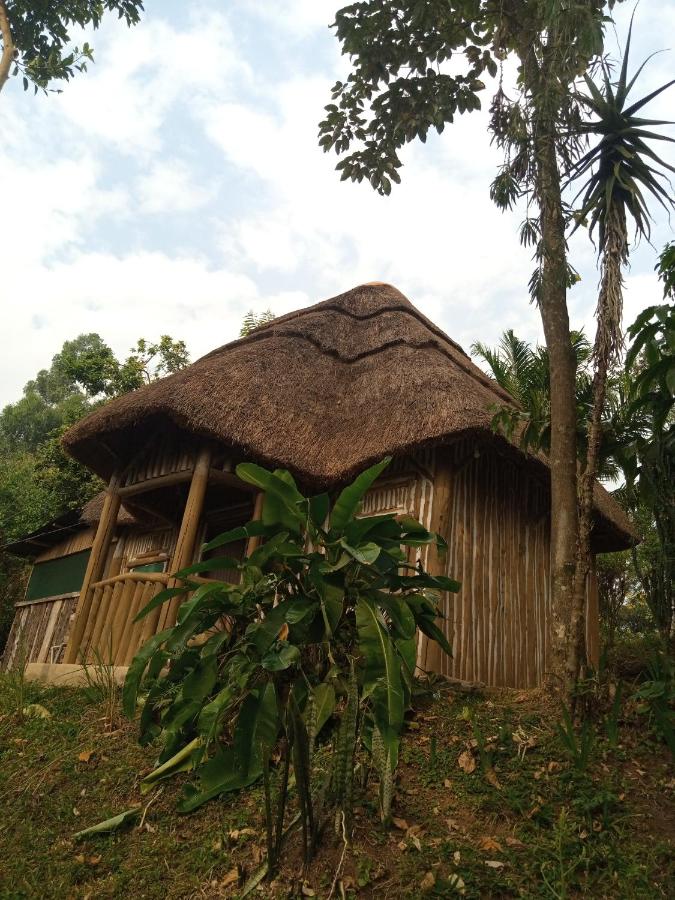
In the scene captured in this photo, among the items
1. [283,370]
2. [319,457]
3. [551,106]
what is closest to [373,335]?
[283,370]

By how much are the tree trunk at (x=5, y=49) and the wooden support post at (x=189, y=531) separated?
21.2ft

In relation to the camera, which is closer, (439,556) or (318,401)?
(439,556)

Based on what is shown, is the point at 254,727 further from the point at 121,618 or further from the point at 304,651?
the point at 121,618

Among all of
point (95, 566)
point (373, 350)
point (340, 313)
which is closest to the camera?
point (95, 566)

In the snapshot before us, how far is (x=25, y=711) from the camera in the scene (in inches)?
223

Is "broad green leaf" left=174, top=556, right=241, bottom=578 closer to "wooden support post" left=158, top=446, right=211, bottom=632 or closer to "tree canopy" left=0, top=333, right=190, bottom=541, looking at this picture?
"wooden support post" left=158, top=446, right=211, bottom=632

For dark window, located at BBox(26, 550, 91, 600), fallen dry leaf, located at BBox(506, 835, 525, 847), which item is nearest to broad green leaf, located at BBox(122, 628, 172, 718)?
fallen dry leaf, located at BBox(506, 835, 525, 847)

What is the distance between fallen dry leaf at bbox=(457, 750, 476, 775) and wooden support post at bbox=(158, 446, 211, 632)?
2.93m

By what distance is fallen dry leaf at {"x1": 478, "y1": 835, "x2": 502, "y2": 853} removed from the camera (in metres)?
3.38

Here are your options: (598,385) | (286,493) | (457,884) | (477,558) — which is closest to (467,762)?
(457,884)

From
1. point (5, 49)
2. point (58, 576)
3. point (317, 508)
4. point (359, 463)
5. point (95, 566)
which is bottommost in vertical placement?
point (317, 508)

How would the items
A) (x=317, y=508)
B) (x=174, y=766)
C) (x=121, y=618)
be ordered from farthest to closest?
(x=121, y=618) → (x=174, y=766) → (x=317, y=508)

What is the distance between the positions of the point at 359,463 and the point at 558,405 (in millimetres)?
2066

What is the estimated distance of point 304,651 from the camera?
3570 mm
